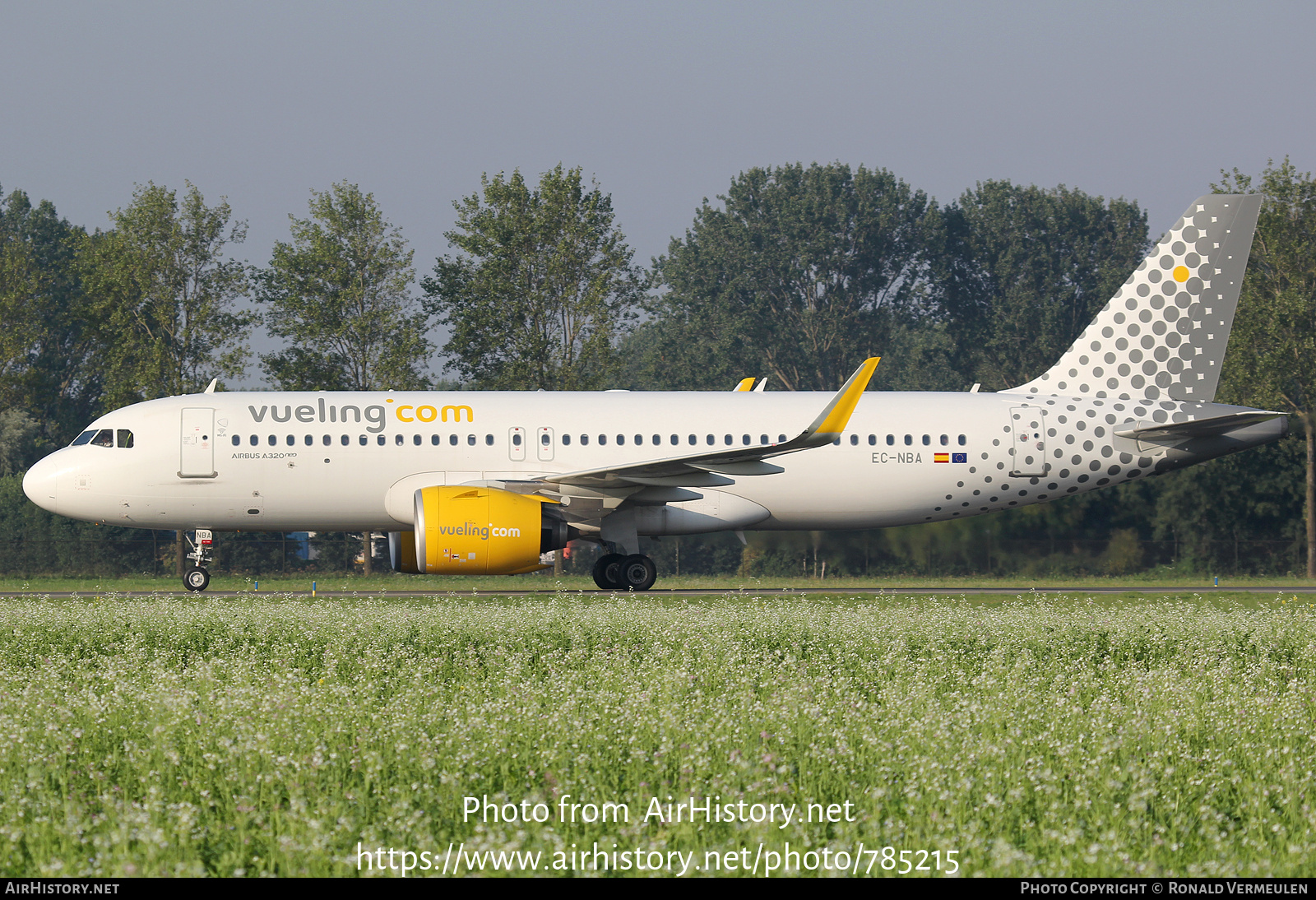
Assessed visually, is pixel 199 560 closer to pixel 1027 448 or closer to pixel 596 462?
pixel 596 462

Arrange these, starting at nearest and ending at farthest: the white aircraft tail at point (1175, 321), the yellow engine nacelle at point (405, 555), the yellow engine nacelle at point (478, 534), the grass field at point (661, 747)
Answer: the grass field at point (661, 747) < the yellow engine nacelle at point (478, 534) < the yellow engine nacelle at point (405, 555) < the white aircraft tail at point (1175, 321)

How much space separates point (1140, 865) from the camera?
4855 millimetres

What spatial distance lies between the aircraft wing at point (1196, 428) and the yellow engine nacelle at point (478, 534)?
10.8m

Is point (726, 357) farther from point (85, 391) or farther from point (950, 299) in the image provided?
point (85, 391)

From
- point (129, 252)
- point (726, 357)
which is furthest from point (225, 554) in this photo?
point (726, 357)

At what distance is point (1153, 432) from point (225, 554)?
23.5 meters

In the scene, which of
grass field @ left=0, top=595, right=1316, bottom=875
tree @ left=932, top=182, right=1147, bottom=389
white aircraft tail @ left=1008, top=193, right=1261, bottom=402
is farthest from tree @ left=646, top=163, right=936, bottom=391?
grass field @ left=0, top=595, right=1316, bottom=875

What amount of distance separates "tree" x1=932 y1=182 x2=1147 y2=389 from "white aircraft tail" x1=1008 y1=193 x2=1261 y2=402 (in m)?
44.7

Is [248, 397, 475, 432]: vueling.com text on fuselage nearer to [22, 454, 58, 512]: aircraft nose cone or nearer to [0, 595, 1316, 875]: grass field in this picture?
[22, 454, 58, 512]: aircraft nose cone

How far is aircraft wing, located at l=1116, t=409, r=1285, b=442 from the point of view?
72.6ft

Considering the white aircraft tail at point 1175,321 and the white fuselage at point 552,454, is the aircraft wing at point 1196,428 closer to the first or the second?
the white fuselage at point 552,454

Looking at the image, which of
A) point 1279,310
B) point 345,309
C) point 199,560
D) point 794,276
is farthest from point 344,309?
point 794,276

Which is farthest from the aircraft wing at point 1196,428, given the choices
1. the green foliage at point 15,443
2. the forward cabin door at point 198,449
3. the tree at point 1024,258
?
the tree at point 1024,258

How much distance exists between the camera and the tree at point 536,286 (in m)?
34.6
